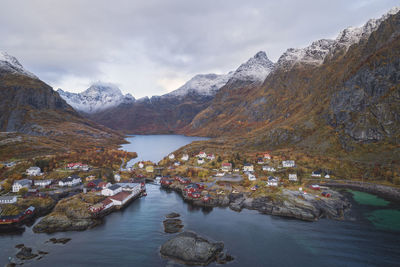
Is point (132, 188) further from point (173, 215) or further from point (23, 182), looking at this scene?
point (23, 182)

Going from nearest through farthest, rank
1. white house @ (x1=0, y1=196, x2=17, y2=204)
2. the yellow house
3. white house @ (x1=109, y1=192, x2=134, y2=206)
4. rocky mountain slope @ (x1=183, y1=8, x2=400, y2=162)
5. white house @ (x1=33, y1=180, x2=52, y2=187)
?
1. white house @ (x1=0, y1=196, x2=17, y2=204)
2. white house @ (x1=109, y1=192, x2=134, y2=206)
3. white house @ (x1=33, y1=180, x2=52, y2=187)
4. rocky mountain slope @ (x1=183, y1=8, x2=400, y2=162)
5. the yellow house

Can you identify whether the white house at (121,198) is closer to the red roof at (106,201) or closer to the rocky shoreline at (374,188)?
the red roof at (106,201)

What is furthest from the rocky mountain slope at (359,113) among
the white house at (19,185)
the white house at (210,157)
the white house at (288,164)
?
the white house at (19,185)

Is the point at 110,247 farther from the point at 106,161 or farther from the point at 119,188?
the point at 106,161

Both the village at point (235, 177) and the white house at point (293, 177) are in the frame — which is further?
the white house at point (293, 177)

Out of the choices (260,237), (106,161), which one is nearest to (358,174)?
(260,237)

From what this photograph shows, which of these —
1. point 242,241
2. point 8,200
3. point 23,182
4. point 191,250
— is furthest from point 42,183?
point 242,241

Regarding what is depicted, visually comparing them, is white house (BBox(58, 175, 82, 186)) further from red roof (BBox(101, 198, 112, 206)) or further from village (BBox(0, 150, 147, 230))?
red roof (BBox(101, 198, 112, 206))

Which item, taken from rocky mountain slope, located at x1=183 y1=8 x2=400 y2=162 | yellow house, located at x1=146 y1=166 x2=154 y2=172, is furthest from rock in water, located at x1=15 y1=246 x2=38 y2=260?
rocky mountain slope, located at x1=183 y1=8 x2=400 y2=162
